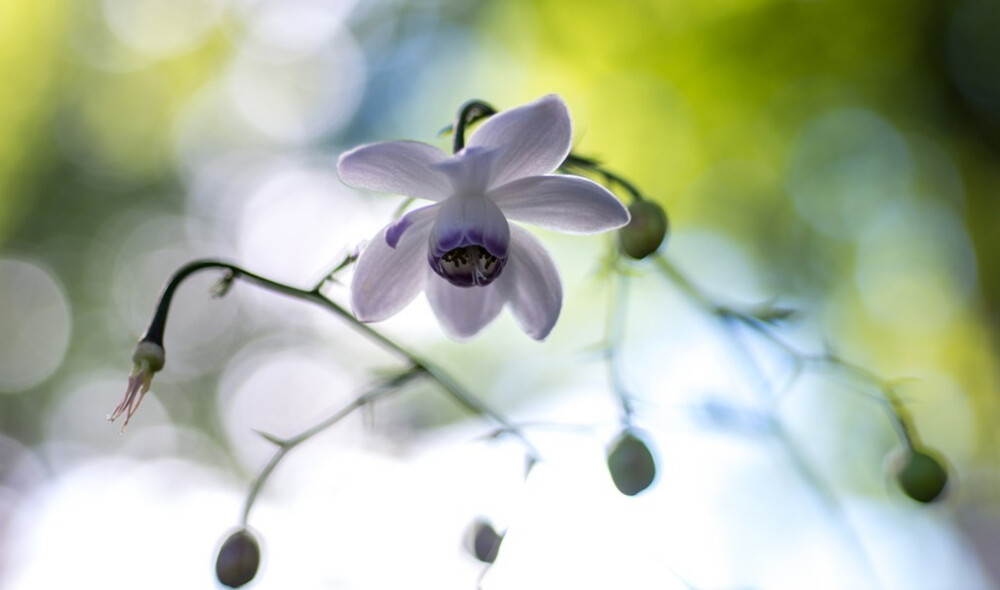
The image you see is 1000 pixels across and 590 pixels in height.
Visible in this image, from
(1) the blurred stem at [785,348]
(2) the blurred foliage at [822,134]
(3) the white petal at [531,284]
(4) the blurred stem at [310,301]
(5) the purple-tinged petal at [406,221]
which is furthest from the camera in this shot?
(2) the blurred foliage at [822,134]

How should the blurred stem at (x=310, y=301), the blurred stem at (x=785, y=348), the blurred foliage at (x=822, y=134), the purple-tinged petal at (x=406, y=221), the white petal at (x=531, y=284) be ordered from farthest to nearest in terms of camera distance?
the blurred foliage at (x=822, y=134) → the blurred stem at (x=785, y=348) → the white petal at (x=531, y=284) → the purple-tinged petal at (x=406, y=221) → the blurred stem at (x=310, y=301)

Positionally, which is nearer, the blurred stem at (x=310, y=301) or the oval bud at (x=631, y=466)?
the blurred stem at (x=310, y=301)

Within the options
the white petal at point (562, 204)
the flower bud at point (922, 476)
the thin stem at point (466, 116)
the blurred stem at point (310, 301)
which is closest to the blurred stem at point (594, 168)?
the white petal at point (562, 204)

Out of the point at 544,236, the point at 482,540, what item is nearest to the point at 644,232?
the point at 482,540

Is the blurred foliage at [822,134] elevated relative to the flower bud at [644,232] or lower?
lower

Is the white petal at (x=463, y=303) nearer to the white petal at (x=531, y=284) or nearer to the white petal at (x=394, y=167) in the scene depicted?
the white petal at (x=531, y=284)

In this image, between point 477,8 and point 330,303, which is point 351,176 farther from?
point 477,8

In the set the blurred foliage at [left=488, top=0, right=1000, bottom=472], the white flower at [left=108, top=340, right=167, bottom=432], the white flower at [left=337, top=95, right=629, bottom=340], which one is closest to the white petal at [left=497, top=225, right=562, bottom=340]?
the white flower at [left=337, top=95, right=629, bottom=340]
